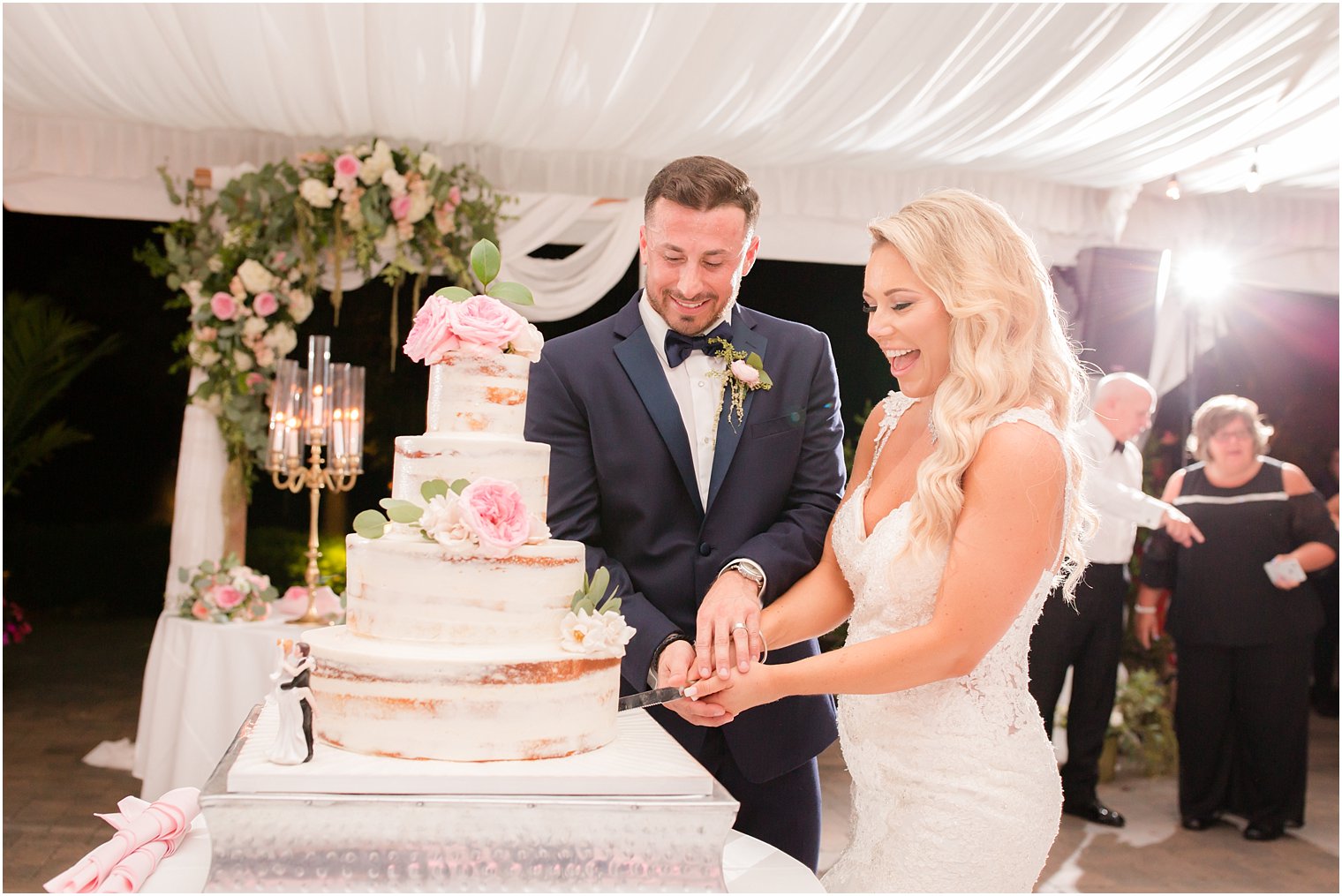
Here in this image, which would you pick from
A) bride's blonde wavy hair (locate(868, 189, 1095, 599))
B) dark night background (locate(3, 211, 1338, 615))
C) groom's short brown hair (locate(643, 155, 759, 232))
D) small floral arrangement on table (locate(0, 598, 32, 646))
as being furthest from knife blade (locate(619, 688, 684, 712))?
dark night background (locate(3, 211, 1338, 615))

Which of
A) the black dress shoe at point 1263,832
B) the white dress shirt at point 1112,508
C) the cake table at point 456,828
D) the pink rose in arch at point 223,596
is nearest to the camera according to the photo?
the cake table at point 456,828

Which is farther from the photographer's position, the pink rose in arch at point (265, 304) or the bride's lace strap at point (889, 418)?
the pink rose in arch at point (265, 304)

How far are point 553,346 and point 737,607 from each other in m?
0.75

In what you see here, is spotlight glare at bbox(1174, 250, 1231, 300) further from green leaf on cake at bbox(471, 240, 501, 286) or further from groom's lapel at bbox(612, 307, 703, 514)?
green leaf on cake at bbox(471, 240, 501, 286)

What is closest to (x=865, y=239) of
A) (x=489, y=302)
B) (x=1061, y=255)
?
(x=1061, y=255)

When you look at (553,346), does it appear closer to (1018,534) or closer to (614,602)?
(614,602)

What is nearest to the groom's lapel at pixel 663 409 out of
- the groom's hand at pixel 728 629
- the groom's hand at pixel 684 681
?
the groom's hand at pixel 728 629

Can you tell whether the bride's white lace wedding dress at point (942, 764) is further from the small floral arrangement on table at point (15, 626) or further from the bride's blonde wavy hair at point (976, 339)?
the small floral arrangement on table at point (15, 626)

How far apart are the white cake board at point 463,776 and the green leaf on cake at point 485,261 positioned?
31.5 inches

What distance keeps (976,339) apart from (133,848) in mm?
1732

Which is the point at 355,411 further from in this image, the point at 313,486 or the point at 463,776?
the point at 463,776

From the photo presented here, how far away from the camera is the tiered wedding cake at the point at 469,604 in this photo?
1848mm

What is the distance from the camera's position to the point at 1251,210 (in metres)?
8.52

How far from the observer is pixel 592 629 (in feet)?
6.36
